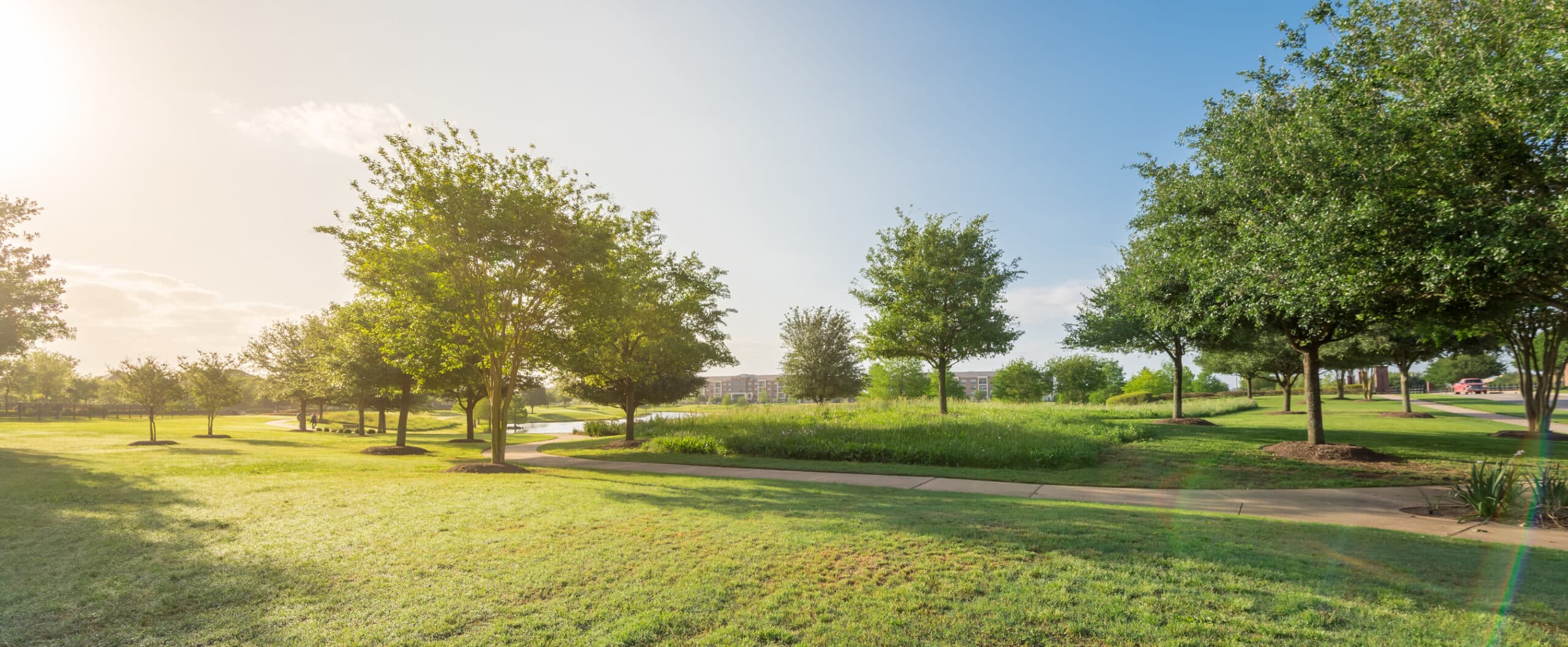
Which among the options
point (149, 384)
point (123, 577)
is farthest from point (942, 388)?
point (149, 384)

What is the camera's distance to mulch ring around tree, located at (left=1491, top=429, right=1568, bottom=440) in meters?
17.0

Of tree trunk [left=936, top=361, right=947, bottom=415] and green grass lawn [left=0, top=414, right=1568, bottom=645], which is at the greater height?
tree trunk [left=936, top=361, right=947, bottom=415]

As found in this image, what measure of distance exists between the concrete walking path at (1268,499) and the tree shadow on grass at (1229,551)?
798 mm

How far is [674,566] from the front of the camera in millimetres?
5559

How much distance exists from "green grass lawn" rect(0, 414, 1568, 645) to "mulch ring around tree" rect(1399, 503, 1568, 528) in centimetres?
208

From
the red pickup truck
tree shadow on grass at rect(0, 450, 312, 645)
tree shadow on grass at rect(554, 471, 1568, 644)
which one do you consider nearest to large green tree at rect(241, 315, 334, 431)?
tree shadow on grass at rect(0, 450, 312, 645)

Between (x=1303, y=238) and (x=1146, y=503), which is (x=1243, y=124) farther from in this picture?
(x=1146, y=503)

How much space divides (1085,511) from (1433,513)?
4.84 meters

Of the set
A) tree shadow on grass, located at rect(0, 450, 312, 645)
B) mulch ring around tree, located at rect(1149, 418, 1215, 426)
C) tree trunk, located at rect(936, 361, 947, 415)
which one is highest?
tree trunk, located at rect(936, 361, 947, 415)

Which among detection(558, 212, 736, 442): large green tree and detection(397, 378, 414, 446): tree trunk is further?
detection(397, 378, 414, 446): tree trunk

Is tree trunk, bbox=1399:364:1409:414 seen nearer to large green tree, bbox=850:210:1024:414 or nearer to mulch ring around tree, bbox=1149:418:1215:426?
mulch ring around tree, bbox=1149:418:1215:426

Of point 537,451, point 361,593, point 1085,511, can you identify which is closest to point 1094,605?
point 1085,511

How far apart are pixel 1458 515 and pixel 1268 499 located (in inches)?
80.6

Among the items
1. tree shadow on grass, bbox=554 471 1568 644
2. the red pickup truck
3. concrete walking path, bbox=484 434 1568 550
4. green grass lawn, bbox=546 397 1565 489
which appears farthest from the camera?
the red pickup truck
